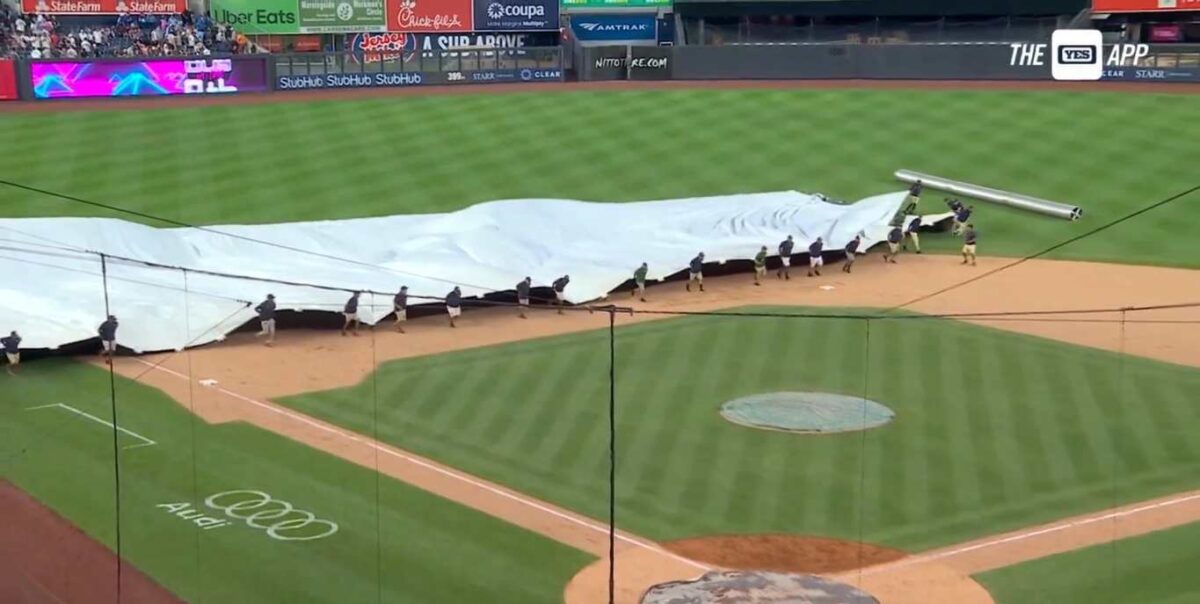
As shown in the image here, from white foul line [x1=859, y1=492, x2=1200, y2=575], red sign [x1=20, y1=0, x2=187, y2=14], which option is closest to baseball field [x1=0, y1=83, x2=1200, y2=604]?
white foul line [x1=859, y1=492, x2=1200, y2=575]

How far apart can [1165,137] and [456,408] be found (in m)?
31.4

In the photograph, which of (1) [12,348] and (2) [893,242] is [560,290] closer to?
(2) [893,242]

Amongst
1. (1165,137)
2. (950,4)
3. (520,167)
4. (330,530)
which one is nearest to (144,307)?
(330,530)

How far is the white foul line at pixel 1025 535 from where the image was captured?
15.1m

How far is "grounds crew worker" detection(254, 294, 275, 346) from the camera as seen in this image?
24.3 m

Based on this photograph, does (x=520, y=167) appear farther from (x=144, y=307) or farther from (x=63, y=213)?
(x=144, y=307)

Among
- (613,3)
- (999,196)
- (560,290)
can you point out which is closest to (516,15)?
(613,3)

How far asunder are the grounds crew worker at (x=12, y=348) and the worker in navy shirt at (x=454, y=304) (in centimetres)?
791

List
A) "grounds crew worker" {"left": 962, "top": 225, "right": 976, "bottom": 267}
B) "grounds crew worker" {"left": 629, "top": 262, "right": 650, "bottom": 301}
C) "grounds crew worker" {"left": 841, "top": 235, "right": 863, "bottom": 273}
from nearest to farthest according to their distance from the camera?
"grounds crew worker" {"left": 629, "top": 262, "right": 650, "bottom": 301}
"grounds crew worker" {"left": 841, "top": 235, "right": 863, "bottom": 273}
"grounds crew worker" {"left": 962, "top": 225, "right": 976, "bottom": 267}

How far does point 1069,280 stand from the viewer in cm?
2981

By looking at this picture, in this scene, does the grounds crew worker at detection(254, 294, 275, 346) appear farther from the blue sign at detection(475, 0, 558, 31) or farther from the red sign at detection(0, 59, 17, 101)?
the blue sign at detection(475, 0, 558, 31)

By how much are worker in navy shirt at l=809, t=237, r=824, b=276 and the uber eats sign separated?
3421 centimetres

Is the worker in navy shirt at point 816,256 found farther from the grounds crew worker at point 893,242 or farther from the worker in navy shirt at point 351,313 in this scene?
the worker in navy shirt at point 351,313

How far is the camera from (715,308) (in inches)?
1086
